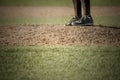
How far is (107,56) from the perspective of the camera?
17.1ft

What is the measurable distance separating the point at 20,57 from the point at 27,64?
1.15ft

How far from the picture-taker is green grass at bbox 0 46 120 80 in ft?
14.3

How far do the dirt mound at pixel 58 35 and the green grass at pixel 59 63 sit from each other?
1.24 feet

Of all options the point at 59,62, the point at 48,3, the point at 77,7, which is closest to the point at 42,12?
the point at 48,3

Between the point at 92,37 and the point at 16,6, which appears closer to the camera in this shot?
the point at 92,37

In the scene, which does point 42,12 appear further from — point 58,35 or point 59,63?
point 59,63

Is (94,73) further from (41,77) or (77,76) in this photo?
(41,77)

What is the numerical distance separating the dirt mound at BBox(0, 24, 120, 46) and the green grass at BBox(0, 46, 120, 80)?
38 cm

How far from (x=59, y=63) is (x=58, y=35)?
1.79m

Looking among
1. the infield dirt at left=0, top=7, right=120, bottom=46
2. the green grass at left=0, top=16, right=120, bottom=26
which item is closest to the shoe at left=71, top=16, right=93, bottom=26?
the infield dirt at left=0, top=7, right=120, bottom=46

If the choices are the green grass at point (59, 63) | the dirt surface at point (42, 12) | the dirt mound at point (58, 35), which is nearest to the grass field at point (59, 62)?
the green grass at point (59, 63)

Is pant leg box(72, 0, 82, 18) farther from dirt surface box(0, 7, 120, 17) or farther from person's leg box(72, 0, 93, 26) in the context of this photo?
dirt surface box(0, 7, 120, 17)

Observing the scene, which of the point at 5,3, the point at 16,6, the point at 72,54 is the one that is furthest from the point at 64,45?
the point at 5,3

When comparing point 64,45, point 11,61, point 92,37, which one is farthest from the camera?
point 92,37
